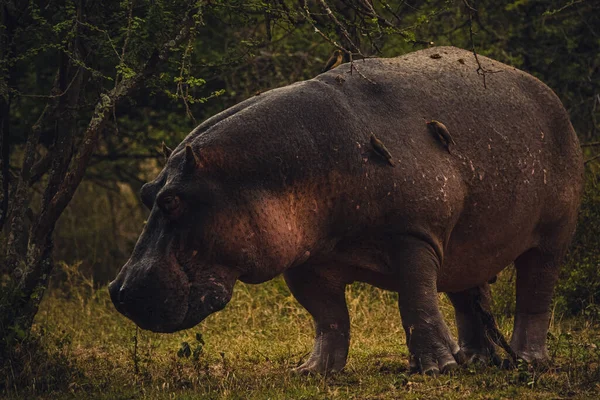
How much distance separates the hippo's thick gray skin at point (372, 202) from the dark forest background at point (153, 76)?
1.47 feet

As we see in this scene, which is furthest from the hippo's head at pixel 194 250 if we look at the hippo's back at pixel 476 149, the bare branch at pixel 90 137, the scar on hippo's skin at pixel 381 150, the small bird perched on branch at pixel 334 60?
the small bird perched on branch at pixel 334 60

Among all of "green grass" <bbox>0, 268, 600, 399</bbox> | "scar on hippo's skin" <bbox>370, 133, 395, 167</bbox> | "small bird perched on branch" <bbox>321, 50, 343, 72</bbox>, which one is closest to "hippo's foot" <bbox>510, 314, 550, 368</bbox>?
"green grass" <bbox>0, 268, 600, 399</bbox>

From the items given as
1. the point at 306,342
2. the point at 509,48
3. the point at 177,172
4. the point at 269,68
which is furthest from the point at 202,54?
the point at 177,172

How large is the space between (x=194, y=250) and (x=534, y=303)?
8.06ft

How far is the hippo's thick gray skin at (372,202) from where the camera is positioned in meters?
5.55

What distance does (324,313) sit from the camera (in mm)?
6465

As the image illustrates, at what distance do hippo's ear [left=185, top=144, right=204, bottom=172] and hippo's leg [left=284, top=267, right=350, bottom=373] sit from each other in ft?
3.68

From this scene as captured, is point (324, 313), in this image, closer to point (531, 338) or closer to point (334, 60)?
point (531, 338)

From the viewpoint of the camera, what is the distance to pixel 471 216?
629 centimetres

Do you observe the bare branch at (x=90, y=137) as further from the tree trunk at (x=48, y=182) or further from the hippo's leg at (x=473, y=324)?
the hippo's leg at (x=473, y=324)

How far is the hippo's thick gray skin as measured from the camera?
219 inches

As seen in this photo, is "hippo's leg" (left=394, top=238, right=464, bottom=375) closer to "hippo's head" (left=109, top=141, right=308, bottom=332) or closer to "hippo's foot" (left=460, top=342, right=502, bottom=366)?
"hippo's head" (left=109, top=141, right=308, bottom=332)

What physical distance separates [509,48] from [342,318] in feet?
20.6

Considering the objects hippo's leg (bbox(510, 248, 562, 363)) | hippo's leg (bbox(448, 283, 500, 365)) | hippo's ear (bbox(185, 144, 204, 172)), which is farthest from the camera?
hippo's leg (bbox(448, 283, 500, 365))
